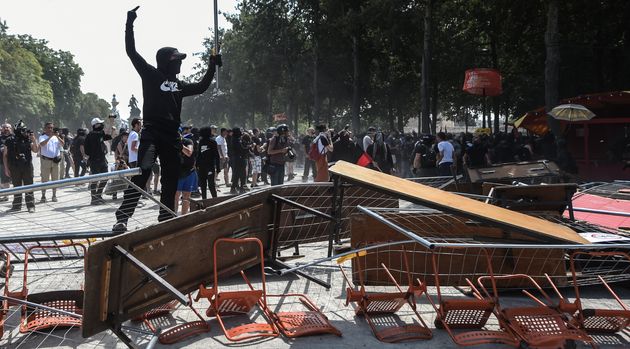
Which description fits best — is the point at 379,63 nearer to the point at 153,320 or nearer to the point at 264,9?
the point at 264,9

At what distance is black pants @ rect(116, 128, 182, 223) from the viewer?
582 centimetres

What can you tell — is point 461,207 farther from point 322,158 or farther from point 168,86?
point 322,158

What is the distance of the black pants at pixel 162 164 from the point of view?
5.82 metres

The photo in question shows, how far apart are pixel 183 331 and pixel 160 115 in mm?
2374

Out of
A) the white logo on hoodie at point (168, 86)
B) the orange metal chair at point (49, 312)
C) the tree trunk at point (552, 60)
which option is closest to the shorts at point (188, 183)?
the white logo on hoodie at point (168, 86)

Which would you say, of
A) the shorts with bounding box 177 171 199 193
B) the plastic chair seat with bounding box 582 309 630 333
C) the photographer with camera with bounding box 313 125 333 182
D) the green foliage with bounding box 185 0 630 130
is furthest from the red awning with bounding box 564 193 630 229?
the green foliage with bounding box 185 0 630 130

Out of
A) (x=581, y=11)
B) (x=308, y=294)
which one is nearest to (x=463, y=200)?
(x=308, y=294)

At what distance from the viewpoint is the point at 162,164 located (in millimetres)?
6156

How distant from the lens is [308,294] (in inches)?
225

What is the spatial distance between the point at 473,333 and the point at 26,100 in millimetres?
93178

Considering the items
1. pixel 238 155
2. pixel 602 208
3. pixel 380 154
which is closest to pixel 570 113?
pixel 380 154

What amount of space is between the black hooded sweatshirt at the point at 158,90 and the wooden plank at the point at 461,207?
2.03 metres

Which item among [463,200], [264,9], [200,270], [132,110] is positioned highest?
[264,9]

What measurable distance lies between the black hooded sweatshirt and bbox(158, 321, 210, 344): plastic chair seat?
219cm
